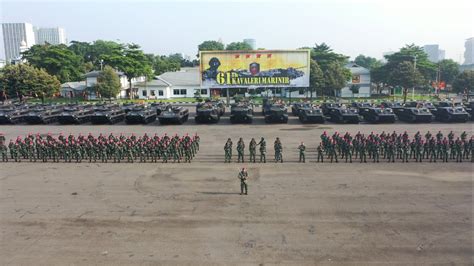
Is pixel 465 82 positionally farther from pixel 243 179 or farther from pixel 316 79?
pixel 243 179

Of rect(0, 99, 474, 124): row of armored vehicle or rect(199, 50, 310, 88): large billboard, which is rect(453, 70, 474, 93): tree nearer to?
rect(0, 99, 474, 124): row of armored vehicle

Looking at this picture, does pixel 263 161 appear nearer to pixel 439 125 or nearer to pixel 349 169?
pixel 349 169

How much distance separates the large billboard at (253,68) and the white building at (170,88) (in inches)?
712

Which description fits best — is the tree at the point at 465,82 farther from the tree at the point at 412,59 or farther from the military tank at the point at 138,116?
the military tank at the point at 138,116

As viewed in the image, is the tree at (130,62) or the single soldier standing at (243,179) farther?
the tree at (130,62)

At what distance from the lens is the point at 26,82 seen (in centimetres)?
4966

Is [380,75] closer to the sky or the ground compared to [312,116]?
closer to the sky

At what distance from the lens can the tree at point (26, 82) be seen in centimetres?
5006

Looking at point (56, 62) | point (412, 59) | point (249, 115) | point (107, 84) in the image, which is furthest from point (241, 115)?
point (56, 62)

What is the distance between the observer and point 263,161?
18.2 metres

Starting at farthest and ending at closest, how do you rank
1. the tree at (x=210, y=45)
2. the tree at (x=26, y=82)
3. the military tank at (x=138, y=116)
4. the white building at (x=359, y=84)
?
1. the tree at (x=210, y=45)
2. the white building at (x=359, y=84)
3. the tree at (x=26, y=82)
4. the military tank at (x=138, y=116)

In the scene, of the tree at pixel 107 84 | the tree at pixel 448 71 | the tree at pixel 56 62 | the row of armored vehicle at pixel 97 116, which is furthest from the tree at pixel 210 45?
the row of armored vehicle at pixel 97 116

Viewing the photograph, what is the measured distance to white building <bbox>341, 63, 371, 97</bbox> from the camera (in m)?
60.2

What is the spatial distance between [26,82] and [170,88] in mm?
19232
